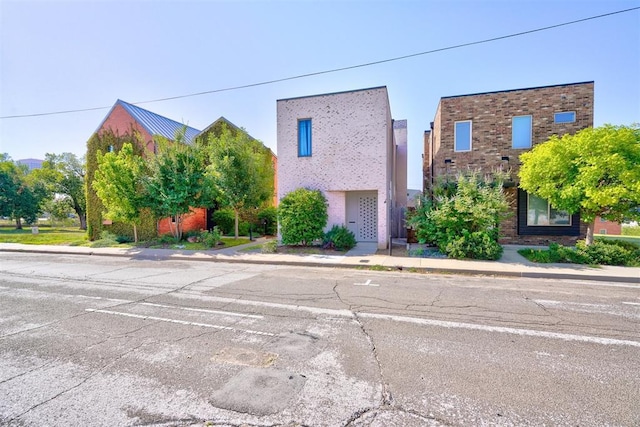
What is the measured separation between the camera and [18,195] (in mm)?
32250

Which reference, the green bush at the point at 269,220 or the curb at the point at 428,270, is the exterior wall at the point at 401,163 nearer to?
the green bush at the point at 269,220

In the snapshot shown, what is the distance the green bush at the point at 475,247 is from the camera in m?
10.6

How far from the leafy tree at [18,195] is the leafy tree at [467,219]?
40.6m

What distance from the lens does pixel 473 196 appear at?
11.3 metres

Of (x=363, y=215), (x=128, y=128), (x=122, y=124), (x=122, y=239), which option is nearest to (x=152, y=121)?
(x=122, y=124)

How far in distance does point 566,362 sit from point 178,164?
631 inches

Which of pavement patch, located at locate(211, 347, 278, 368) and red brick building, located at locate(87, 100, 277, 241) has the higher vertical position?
red brick building, located at locate(87, 100, 277, 241)

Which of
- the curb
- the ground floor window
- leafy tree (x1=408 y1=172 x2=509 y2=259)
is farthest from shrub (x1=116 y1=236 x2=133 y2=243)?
the ground floor window

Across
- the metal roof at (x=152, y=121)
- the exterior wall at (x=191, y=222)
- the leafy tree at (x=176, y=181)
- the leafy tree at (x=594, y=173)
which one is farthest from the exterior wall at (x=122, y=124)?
the leafy tree at (x=594, y=173)

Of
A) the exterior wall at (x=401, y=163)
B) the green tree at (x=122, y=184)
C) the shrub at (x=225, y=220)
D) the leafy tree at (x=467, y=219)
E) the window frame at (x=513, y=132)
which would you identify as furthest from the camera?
the exterior wall at (x=401, y=163)

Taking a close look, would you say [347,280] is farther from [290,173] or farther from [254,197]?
[254,197]

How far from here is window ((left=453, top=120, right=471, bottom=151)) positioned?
15094mm

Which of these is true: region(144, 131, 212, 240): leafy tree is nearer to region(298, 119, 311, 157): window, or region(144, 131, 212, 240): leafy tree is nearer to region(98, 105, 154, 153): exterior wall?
region(98, 105, 154, 153): exterior wall

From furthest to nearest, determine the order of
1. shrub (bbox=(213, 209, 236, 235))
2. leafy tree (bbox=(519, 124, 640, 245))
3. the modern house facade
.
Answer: shrub (bbox=(213, 209, 236, 235)) → the modern house facade → leafy tree (bbox=(519, 124, 640, 245))
